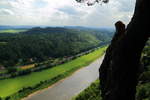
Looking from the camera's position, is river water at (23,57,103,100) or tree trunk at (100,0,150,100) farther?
river water at (23,57,103,100)

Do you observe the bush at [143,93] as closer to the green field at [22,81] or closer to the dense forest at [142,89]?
the dense forest at [142,89]

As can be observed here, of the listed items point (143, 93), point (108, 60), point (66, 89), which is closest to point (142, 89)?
point (143, 93)

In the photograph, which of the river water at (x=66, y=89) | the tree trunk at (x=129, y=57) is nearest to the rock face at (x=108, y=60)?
the tree trunk at (x=129, y=57)

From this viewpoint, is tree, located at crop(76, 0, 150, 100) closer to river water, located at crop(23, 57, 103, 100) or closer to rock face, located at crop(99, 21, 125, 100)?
rock face, located at crop(99, 21, 125, 100)

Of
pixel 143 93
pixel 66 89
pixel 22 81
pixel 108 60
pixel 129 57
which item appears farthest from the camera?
pixel 22 81

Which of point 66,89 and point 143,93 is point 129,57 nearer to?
point 143,93

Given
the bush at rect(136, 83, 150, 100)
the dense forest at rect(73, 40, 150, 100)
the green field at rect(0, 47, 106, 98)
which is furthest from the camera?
the green field at rect(0, 47, 106, 98)

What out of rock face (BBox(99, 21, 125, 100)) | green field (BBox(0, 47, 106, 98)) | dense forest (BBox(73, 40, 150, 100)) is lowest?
green field (BBox(0, 47, 106, 98))

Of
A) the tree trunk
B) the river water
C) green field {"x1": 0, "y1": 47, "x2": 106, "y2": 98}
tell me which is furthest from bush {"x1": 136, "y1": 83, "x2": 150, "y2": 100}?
green field {"x1": 0, "y1": 47, "x2": 106, "y2": 98}

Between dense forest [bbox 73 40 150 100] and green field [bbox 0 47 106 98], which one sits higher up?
dense forest [bbox 73 40 150 100]
